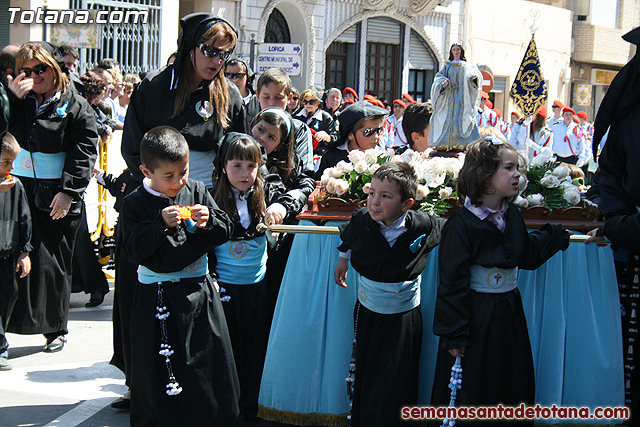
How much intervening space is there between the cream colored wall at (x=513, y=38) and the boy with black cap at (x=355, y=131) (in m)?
22.5

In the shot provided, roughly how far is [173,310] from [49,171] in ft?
8.45

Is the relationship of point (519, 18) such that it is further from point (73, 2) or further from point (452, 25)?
point (73, 2)

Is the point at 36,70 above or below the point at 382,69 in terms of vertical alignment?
below

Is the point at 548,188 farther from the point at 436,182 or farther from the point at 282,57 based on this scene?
the point at 282,57

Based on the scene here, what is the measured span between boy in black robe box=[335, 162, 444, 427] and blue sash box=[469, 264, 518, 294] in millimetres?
281

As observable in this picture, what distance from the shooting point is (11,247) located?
18.7ft

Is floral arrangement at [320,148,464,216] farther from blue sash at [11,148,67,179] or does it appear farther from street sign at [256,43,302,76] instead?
street sign at [256,43,302,76]

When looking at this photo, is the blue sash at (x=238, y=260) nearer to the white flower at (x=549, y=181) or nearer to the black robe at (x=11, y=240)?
the white flower at (x=549, y=181)

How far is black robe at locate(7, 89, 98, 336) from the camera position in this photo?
6.00 m

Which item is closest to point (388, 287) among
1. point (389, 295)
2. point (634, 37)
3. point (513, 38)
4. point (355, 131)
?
point (389, 295)

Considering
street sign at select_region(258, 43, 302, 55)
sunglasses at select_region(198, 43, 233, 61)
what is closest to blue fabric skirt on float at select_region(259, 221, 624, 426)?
sunglasses at select_region(198, 43, 233, 61)

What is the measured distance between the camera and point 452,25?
2731 cm

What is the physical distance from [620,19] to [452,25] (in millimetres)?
11341

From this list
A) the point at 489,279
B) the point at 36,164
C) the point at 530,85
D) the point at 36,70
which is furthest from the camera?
the point at 530,85
